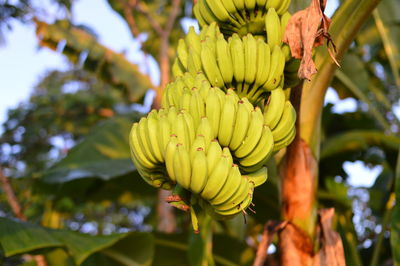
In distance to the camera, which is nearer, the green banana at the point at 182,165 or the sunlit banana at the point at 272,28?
the green banana at the point at 182,165

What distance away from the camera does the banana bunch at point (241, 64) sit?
40.5 inches

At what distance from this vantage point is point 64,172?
2.15 meters

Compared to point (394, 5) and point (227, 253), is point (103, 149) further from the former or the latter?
point (394, 5)

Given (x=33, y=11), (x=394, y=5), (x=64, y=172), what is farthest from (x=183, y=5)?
(x=64, y=172)

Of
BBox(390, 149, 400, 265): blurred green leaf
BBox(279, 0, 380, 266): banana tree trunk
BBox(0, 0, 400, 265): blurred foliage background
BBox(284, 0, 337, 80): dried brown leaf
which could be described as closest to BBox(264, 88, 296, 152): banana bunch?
BBox(284, 0, 337, 80): dried brown leaf

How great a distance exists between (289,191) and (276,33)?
49 cm

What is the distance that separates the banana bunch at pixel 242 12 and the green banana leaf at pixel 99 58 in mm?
2004

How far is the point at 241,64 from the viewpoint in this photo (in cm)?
103

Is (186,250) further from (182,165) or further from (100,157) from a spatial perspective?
(182,165)

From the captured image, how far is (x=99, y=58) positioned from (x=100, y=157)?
1.13 metres

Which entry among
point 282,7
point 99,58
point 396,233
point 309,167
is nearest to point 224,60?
point 282,7

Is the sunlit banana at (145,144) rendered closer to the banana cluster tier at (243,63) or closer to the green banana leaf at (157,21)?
the banana cluster tier at (243,63)

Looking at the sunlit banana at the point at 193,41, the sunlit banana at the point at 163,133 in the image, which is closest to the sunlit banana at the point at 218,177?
the sunlit banana at the point at 163,133

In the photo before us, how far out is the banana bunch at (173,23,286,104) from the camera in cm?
103
